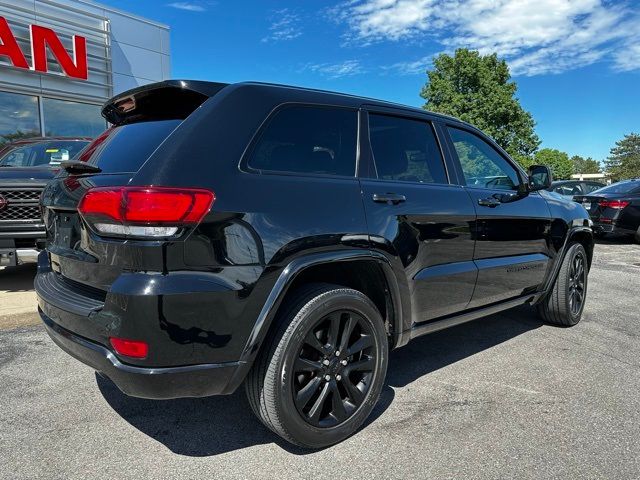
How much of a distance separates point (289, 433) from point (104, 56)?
1356 cm

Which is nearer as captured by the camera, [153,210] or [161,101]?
[153,210]

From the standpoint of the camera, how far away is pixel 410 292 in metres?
2.89

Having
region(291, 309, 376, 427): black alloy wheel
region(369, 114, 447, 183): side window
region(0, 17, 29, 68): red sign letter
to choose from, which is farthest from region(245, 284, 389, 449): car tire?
region(0, 17, 29, 68): red sign letter

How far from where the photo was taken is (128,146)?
254 centimetres

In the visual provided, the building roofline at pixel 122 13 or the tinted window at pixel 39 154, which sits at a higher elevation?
the building roofline at pixel 122 13

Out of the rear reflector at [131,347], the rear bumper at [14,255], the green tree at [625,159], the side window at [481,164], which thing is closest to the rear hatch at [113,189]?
the rear reflector at [131,347]

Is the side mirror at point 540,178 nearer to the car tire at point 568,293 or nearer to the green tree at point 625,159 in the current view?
the car tire at point 568,293

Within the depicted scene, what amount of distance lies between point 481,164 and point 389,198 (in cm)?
144

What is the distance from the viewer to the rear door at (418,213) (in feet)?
9.11

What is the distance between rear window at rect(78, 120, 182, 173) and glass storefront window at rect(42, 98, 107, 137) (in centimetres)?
1100

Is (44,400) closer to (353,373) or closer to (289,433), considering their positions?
(289,433)

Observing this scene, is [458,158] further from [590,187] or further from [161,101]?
[590,187]

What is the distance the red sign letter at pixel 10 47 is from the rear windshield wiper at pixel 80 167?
10.9 meters

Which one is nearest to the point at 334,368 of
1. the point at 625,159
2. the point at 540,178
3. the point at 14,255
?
the point at 540,178
